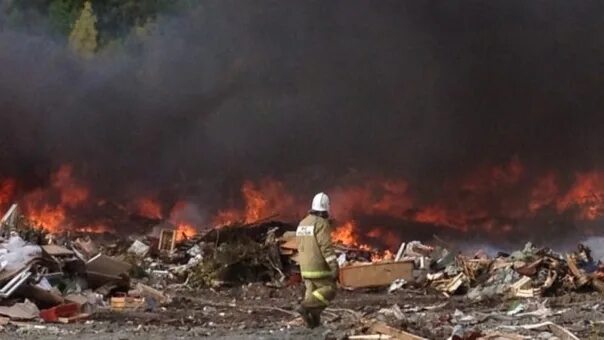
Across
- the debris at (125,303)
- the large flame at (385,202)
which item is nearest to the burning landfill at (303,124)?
the large flame at (385,202)

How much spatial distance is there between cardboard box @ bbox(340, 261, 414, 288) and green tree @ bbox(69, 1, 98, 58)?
15654 mm

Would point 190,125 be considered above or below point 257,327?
above

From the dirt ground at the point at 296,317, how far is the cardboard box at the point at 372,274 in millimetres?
460

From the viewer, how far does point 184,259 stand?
53.0ft

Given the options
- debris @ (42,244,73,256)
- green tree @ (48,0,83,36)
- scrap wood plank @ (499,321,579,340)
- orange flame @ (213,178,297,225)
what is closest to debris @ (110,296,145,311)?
debris @ (42,244,73,256)

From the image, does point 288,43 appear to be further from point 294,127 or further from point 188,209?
point 188,209

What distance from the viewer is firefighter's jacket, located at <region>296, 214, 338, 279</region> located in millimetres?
8344

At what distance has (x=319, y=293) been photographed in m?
8.34

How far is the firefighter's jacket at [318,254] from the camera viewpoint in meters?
8.34

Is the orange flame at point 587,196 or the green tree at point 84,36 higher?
the green tree at point 84,36

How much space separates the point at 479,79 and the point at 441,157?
354 centimetres

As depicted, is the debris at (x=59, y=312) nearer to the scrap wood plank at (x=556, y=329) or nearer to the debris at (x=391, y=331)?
the debris at (x=391, y=331)

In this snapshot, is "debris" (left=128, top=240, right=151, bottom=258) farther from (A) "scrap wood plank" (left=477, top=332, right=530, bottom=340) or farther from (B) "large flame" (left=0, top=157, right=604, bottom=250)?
(A) "scrap wood plank" (left=477, top=332, right=530, bottom=340)

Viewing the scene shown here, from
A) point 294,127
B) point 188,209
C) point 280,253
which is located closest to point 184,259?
point 280,253
